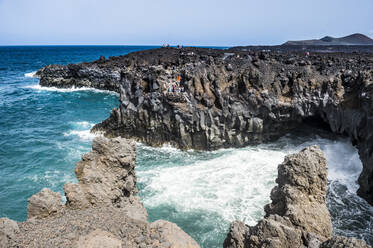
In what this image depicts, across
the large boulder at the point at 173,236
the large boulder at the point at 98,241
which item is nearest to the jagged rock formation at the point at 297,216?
the large boulder at the point at 173,236

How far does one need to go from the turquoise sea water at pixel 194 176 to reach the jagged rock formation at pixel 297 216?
642cm

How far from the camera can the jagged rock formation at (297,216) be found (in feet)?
25.0

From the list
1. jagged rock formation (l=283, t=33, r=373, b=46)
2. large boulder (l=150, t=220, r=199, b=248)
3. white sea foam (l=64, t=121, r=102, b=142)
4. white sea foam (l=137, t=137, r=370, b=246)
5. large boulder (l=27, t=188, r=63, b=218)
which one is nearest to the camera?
large boulder (l=150, t=220, r=199, b=248)

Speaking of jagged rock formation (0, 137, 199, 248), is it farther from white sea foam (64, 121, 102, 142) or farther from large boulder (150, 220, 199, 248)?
white sea foam (64, 121, 102, 142)

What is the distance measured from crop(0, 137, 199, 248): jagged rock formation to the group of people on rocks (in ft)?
52.0

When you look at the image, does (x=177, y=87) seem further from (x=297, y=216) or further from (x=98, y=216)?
(x=297, y=216)

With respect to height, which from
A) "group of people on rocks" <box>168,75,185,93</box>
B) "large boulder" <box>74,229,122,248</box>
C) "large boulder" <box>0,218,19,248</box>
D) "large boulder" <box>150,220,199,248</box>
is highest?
"group of people on rocks" <box>168,75,185,93</box>

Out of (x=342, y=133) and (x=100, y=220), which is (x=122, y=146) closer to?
(x=100, y=220)

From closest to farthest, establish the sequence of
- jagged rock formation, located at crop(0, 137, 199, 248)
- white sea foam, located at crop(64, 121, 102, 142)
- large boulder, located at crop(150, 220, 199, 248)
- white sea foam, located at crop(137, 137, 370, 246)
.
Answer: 1. jagged rock formation, located at crop(0, 137, 199, 248)
2. large boulder, located at crop(150, 220, 199, 248)
3. white sea foam, located at crop(137, 137, 370, 246)
4. white sea foam, located at crop(64, 121, 102, 142)

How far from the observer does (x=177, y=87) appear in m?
28.0

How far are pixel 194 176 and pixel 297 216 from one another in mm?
13503

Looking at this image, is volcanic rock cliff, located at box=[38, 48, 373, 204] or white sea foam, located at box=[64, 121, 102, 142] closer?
volcanic rock cliff, located at box=[38, 48, 373, 204]

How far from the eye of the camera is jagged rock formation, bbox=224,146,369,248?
763cm

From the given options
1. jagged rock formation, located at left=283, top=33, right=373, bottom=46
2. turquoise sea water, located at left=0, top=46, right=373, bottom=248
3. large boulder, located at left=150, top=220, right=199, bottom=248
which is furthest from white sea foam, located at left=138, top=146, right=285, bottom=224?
jagged rock formation, located at left=283, top=33, right=373, bottom=46
